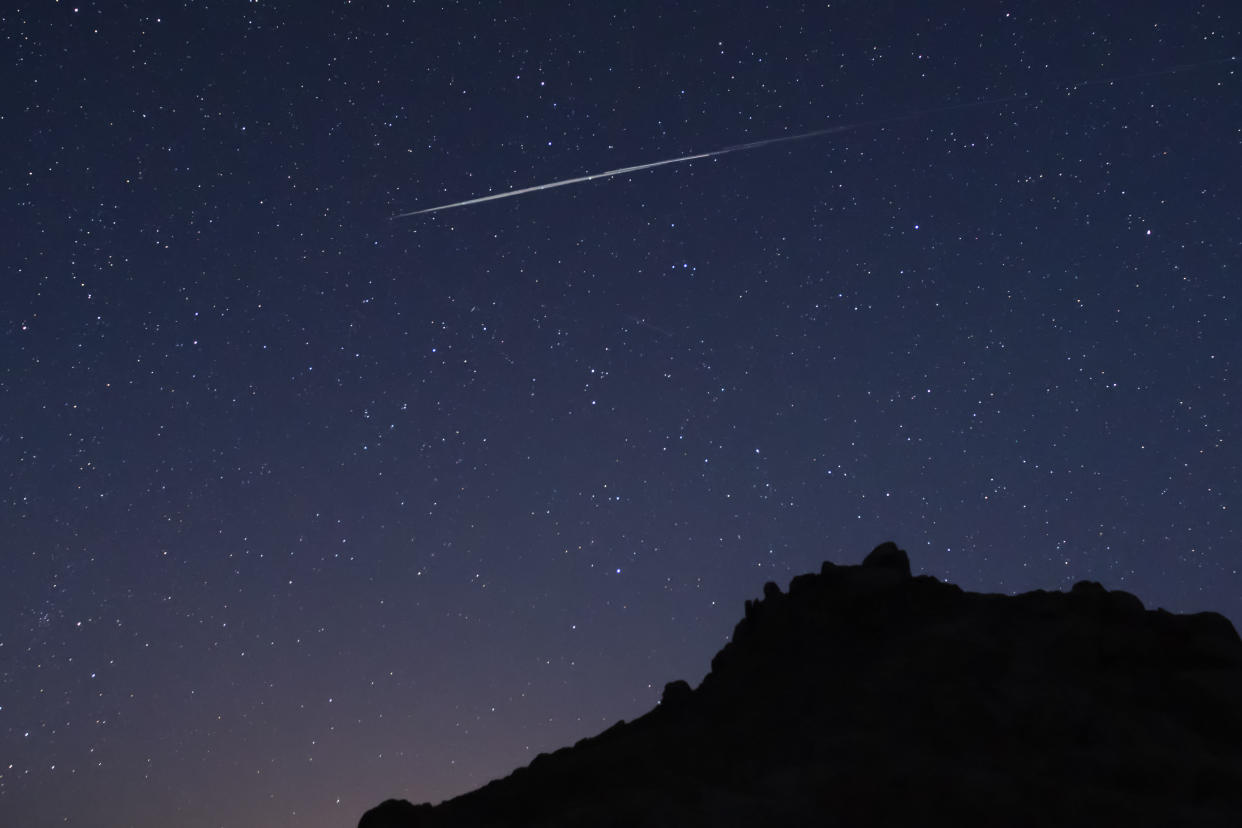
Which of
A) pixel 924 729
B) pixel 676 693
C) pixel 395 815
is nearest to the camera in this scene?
pixel 924 729

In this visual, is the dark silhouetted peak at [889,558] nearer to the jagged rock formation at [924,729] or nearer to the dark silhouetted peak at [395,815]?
the jagged rock formation at [924,729]

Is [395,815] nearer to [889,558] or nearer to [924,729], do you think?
[924,729]

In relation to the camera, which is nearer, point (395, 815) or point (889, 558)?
point (395, 815)

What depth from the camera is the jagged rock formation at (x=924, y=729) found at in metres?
16.8

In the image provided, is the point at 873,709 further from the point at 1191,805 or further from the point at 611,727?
the point at 611,727

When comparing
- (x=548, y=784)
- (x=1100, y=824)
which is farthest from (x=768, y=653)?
(x=1100, y=824)

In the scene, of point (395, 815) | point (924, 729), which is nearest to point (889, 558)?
point (924, 729)

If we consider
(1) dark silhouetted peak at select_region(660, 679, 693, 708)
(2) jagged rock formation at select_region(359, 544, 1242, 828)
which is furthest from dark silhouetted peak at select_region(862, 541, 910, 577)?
(1) dark silhouetted peak at select_region(660, 679, 693, 708)

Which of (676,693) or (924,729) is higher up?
(676,693)

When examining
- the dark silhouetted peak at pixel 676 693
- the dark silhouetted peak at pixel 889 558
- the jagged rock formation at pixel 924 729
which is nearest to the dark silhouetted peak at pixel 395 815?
the jagged rock formation at pixel 924 729

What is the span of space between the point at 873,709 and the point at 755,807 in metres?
4.12

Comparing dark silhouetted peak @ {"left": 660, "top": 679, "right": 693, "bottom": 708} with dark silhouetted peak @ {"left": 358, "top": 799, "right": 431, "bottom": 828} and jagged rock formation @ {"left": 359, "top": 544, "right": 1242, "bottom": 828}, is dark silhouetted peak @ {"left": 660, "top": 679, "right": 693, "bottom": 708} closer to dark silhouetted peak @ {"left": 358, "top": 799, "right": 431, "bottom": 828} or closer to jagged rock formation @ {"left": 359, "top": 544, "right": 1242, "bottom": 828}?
jagged rock formation @ {"left": 359, "top": 544, "right": 1242, "bottom": 828}

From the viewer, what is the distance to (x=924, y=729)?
739 inches

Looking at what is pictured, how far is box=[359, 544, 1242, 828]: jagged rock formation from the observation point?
1677 centimetres
